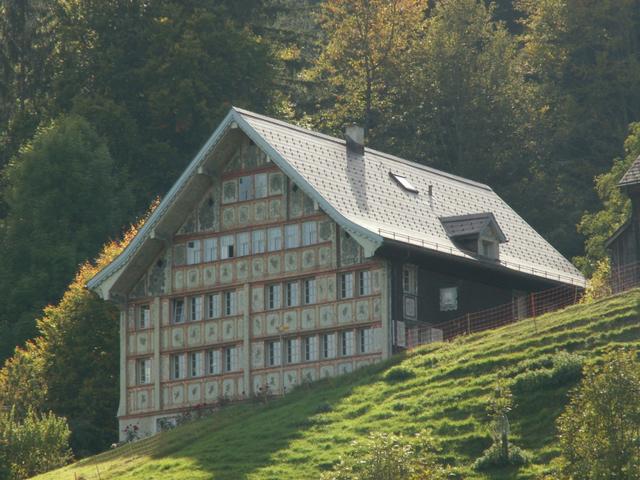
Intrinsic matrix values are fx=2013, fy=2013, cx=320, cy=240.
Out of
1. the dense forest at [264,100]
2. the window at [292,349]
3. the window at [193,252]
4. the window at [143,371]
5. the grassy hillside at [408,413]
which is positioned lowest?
the grassy hillside at [408,413]

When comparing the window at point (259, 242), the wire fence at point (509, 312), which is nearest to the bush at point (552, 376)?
the wire fence at point (509, 312)

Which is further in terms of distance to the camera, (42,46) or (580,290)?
(42,46)

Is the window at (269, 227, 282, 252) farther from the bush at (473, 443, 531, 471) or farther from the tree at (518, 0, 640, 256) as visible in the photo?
the tree at (518, 0, 640, 256)

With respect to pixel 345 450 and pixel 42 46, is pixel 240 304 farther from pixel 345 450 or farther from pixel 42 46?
pixel 42 46

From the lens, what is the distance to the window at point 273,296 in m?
75.5

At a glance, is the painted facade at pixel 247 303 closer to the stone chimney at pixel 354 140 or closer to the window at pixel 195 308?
the window at pixel 195 308

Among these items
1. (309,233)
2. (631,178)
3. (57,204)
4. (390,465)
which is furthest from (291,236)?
(57,204)

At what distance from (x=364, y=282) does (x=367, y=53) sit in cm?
4117

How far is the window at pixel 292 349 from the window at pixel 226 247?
14.5ft

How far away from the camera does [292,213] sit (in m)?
75.5

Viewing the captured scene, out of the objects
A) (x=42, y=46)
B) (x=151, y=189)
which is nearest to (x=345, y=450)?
(x=151, y=189)

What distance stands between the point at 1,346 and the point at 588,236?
30.3 m

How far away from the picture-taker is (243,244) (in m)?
76.8

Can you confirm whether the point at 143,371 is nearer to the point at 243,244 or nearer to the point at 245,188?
the point at 243,244
